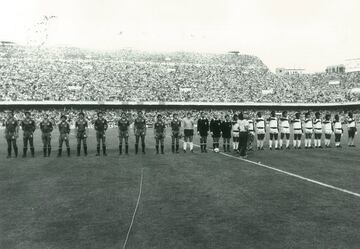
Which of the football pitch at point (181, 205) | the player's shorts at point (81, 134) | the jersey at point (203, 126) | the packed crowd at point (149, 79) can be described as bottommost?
the football pitch at point (181, 205)

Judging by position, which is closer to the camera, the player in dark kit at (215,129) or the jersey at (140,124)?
the jersey at (140,124)

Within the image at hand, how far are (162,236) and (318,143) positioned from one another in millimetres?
16878

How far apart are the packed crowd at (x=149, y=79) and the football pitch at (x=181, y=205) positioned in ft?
149

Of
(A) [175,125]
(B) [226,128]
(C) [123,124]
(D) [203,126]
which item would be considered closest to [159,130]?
(A) [175,125]

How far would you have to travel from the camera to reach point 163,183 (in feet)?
38.0

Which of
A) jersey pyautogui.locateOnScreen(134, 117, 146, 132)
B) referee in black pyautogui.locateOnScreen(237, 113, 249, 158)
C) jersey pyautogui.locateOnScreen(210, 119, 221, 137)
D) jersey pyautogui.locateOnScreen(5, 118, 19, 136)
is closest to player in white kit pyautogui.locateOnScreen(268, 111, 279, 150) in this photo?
jersey pyautogui.locateOnScreen(210, 119, 221, 137)

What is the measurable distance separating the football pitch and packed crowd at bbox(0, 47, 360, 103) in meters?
45.3

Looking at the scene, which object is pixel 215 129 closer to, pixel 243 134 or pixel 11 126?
pixel 243 134

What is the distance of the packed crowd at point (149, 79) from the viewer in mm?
59156

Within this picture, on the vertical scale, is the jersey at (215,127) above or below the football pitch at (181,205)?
above

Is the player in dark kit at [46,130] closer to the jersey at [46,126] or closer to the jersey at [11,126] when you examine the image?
the jersey at [46,126]

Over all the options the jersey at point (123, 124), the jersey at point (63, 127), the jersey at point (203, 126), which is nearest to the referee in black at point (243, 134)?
the jersey at point (203, 126)

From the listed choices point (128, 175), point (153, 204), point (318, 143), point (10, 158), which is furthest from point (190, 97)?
A: point (153, 204)

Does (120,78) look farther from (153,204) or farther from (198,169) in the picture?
(153,204)
